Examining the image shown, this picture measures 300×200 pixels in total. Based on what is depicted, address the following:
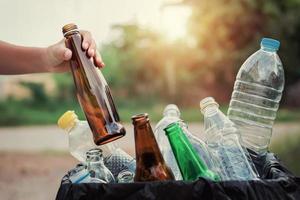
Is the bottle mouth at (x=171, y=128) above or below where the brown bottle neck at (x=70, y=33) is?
below

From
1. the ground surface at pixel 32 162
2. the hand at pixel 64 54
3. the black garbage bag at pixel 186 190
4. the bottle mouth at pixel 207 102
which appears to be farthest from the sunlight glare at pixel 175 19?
the black garbage bag at pixel 186 190

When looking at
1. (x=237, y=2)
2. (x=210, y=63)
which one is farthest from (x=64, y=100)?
(x=237, y=2)

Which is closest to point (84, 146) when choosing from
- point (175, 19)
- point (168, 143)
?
point (168, 143)

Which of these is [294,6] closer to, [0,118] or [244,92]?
[0,118]

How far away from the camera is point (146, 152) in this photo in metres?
0.94

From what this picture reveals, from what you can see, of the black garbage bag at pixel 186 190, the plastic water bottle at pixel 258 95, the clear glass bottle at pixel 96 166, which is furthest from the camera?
the plastic water bottle at pixel 258 95

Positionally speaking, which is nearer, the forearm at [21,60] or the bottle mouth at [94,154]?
the bottle mouth at [94,154]

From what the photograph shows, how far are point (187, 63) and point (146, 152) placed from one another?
264 cm

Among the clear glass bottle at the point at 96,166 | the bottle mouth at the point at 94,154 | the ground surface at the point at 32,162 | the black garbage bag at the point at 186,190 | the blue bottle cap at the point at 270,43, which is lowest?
the ground surface at the point at 32,162

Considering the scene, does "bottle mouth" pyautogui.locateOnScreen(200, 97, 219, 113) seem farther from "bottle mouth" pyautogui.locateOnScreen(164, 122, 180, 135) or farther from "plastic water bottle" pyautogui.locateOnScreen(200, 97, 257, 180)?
"bottle mouth" pyautogui.locateOnScreen(164, 122, 180, 135)

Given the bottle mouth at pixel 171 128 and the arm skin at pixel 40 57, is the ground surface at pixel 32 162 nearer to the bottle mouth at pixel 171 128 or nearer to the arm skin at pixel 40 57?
the arm skin at pixel 40 57

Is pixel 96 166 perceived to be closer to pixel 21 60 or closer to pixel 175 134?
pixel 175 134

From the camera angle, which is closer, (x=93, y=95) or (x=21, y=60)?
(x=93, y=95)

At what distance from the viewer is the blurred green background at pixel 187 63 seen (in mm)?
3473
